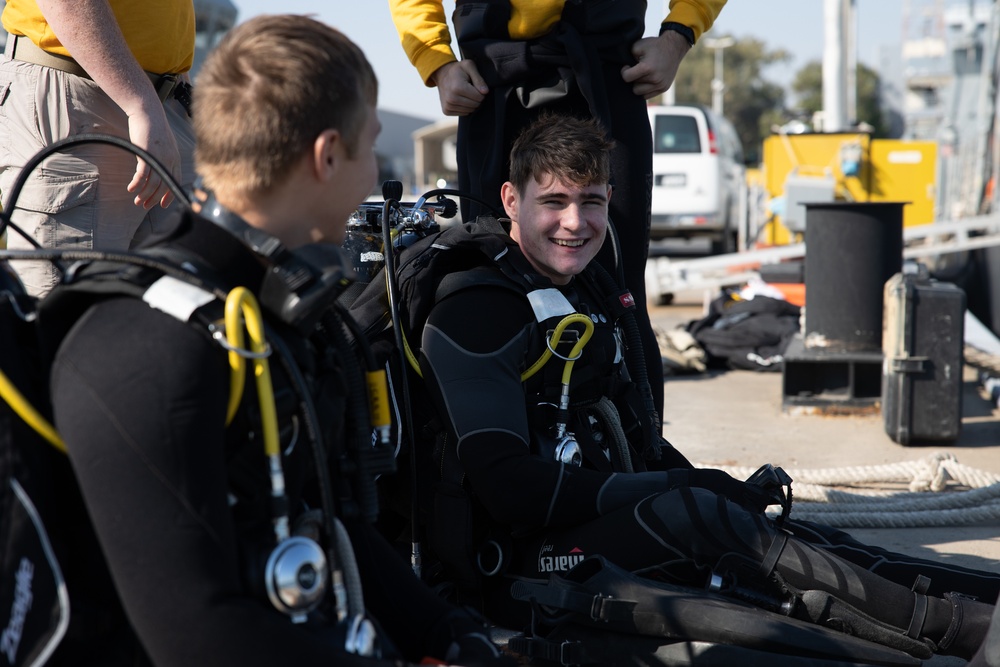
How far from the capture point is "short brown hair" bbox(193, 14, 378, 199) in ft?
4.69

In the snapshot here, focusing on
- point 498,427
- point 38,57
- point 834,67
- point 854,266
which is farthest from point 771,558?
point 834,67

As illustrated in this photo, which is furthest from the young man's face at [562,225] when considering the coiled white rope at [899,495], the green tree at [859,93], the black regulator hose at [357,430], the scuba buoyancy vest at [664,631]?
the green tree at [859,93]

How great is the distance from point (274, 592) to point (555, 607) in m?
1.03

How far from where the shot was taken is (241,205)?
1478 mm

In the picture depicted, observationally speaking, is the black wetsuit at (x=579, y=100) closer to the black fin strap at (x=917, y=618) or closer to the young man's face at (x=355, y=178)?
the black fin strap at (x=917, y=618)

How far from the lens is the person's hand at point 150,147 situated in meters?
2.50

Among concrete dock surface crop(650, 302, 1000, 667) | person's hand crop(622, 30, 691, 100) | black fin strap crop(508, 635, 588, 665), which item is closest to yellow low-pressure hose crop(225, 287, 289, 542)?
black fin strap crop(508, 635, 588, 665)

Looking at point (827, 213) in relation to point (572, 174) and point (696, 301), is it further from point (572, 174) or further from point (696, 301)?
point (696, 301)

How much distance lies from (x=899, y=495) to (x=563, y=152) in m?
2.07

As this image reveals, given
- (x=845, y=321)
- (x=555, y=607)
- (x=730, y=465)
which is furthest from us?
(x=845, y=321)

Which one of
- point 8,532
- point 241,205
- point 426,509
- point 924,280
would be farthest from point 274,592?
point 924,280

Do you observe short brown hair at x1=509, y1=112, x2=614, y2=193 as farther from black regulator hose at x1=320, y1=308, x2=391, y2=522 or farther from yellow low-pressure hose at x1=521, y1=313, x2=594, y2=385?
black regulator hose at x1=320, y1=308, x2=391, y2=522

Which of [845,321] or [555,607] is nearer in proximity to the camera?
[555,607]

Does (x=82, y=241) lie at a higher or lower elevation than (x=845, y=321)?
higher
